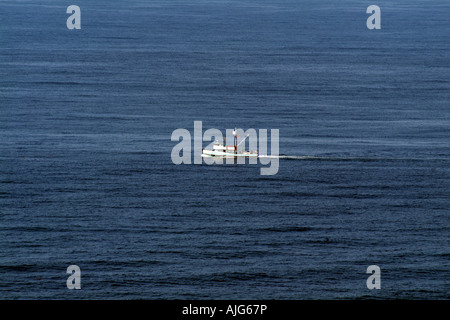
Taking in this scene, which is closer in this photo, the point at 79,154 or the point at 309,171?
the point at 309,171

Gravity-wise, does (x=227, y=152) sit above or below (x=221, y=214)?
above

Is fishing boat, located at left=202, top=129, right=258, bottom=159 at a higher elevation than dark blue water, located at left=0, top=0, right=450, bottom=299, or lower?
higher

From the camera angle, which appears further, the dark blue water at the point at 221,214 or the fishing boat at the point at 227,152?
the fishing boat at the point at 227,152

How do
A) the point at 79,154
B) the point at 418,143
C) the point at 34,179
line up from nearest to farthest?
the point at 34,179, the point at 79,154, the point at 418,143

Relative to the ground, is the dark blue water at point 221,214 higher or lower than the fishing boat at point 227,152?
lower

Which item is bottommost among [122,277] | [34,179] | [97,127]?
[122,277]

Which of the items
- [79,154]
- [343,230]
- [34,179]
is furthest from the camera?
[79,154]

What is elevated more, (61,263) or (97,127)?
(97,127)

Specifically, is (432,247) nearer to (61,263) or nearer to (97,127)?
(61,263)

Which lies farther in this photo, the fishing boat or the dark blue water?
the fishing boat

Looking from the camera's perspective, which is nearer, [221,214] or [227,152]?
[221,214]

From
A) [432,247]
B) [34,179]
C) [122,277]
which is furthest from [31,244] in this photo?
[432,247]
